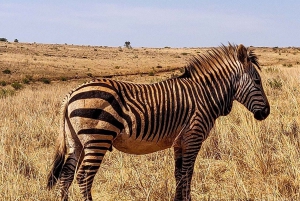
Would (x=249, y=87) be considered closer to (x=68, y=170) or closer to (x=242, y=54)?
(x=242, y=54)

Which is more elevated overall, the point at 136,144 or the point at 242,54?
the point at 242,54

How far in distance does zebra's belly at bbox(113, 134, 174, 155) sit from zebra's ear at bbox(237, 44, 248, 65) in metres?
1.44

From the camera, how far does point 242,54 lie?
4992 millimetres

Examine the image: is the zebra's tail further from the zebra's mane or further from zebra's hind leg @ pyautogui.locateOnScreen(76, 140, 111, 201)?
the zebra's mane

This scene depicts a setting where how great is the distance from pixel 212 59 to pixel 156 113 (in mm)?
1203

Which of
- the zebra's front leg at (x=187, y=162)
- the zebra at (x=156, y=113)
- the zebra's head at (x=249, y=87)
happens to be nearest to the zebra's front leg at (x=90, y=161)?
the zebra at (x=156, y=113)

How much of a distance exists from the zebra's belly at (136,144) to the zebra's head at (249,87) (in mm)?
1176

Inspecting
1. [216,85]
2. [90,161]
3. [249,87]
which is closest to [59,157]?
[90,161]

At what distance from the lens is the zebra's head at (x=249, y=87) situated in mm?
4949

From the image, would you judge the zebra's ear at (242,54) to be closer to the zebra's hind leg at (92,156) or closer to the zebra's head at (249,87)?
the zebra's head at (249,87)

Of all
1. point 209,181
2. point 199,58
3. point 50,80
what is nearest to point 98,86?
point 199,58

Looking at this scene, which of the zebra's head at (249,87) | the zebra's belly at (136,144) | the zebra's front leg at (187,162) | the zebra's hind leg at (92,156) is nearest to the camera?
the zebra's hind leg at (92,156)

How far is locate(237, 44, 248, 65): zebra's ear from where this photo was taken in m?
4.97

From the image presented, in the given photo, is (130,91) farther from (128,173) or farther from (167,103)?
(128,173)
